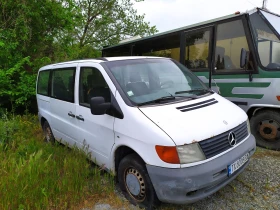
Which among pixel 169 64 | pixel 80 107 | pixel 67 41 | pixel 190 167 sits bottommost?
pixel 190 167

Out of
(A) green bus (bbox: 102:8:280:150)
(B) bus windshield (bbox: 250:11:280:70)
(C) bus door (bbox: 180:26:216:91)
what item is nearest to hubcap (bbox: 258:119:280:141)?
(A) green bus (bbox: 102:8:280:150)

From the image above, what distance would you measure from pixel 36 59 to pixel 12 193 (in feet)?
20.4

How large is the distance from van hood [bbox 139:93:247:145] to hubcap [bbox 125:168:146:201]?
681 mm

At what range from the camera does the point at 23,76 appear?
25.4 ft

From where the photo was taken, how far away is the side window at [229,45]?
4.77 m

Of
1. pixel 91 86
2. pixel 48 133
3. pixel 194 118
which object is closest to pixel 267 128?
pixel 194 118

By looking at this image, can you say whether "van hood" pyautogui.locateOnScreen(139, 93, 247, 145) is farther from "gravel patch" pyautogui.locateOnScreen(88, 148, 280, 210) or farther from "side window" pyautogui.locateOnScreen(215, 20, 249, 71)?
"side window" pyautogui.locateOnScreen(215, 20, 249, 71)

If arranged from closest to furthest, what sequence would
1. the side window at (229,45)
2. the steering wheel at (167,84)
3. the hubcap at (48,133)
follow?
the steering wheel at (167,84) → the side window at (229,45) → the hubcap at (48,133)

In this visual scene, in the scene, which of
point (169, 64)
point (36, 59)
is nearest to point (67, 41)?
point (36, 59)

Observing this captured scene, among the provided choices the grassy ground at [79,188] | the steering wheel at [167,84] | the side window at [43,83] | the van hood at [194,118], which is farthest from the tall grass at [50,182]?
the side window at [43,83]

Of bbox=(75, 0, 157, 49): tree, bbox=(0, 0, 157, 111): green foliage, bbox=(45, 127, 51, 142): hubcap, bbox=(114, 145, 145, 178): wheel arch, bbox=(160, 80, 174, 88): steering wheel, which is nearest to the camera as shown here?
bbox=(114, 145, 145, 178): wheel arch

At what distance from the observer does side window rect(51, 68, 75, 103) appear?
3931 millimetres

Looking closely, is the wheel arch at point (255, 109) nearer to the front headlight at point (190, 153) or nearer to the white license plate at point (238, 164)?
the white license plate at point (238, 164)

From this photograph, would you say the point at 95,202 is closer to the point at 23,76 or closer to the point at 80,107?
the point at 80,107
